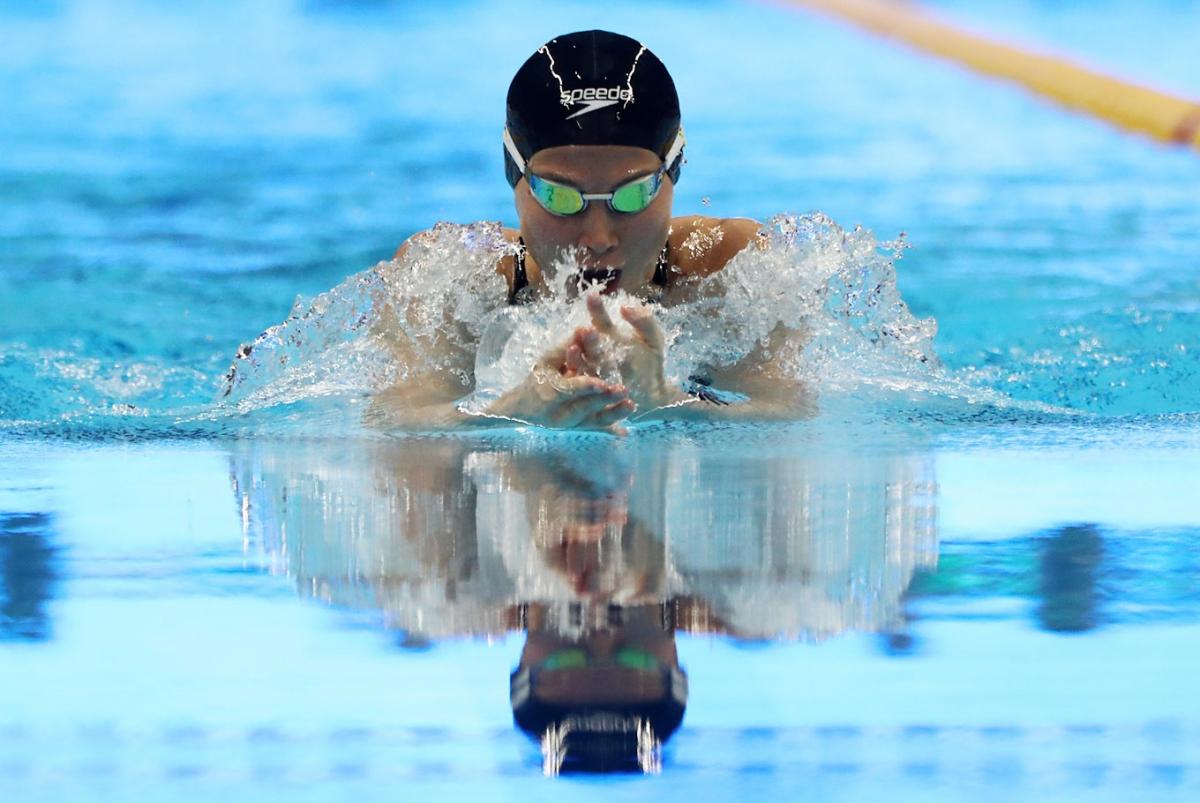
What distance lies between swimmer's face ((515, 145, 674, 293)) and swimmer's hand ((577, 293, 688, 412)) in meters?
0.30

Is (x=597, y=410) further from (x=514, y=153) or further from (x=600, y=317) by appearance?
(x=514, y=153)

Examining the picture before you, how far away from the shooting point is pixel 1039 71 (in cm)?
826

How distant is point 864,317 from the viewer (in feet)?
10.4

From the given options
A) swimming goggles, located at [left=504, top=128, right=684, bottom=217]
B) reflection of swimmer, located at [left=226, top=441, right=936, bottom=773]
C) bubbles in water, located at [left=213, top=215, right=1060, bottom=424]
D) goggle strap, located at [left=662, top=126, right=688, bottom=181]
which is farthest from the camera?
bubbles in water, located at [left=213, top=215, right=1060, bottom=424]

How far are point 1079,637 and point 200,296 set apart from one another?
3827 millimetres

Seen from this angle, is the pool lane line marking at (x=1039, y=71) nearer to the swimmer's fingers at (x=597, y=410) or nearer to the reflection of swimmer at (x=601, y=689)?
the swimmer's fingers at (x=597, y=410)

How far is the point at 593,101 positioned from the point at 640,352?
0.52 m

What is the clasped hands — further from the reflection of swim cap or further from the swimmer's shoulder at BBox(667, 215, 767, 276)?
the swimmer's shoulder at BBox(667, 215, 767, 276)

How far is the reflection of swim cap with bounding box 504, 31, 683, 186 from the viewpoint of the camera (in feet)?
8.01

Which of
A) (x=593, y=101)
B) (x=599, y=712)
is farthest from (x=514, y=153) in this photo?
(x=599, y=712)

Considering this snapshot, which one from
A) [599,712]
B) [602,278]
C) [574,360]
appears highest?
[602,278]

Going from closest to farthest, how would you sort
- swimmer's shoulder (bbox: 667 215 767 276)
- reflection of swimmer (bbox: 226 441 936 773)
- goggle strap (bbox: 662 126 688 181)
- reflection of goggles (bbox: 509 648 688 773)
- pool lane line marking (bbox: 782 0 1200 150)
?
reflection of goggles (bbox: 509 648 688 773) < reflection of swimmer (bbox: 226 441 936 773) < goggle strap (bbox: 662 126 688 181) < swimmer's shoulder (bbox: 667 215 767 276) < pool lane line marking (bbox: 782 0 1200 150)

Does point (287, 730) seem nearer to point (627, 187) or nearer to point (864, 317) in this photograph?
point (627, 187)

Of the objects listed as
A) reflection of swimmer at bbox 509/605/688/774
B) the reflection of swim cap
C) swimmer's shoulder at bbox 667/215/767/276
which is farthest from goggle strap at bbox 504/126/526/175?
reflection of swimmer at bbox 509/605/688/774
